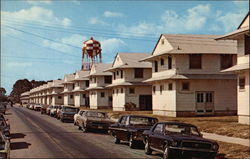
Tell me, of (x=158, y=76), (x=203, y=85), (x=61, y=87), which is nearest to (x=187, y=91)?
(x=203, y=85)

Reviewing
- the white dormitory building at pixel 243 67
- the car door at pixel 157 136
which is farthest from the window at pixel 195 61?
the car door at pixel 157 136

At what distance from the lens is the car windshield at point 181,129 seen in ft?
47.2

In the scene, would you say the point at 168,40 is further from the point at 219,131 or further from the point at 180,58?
the point at 219,131

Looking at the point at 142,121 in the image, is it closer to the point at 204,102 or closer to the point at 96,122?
the point at 96,122

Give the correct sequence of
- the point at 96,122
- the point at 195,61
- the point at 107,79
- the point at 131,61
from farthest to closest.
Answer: the point at 107,79
the point at 131,61
the point at 195,61
the point at 96,122

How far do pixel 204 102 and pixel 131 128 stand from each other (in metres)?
23.2

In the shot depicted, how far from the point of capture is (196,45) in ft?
135

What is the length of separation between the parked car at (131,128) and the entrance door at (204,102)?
21.3 metres

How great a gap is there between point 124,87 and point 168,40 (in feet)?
53.6

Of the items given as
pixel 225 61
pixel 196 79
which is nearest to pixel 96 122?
pixel 196 79

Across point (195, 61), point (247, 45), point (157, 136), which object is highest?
point (247, 45)

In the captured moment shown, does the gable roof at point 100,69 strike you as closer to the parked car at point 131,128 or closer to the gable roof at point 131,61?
the gable roof at point 131,61

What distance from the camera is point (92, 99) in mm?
73000

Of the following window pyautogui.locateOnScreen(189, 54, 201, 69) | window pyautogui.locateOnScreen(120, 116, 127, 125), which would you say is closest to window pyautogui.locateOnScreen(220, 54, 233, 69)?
window pyautogui.locateOnScreen(189, 54, 201, 69)
